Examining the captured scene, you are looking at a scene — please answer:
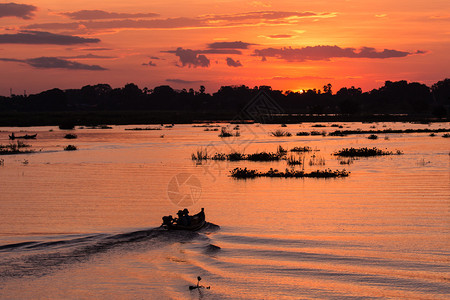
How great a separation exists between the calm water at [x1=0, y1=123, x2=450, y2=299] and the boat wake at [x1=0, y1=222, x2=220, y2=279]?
45 millimetres

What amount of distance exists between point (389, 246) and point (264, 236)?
4.77 metres

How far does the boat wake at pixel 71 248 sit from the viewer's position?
16891 millimetres

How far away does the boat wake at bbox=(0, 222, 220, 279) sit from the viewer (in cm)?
1689

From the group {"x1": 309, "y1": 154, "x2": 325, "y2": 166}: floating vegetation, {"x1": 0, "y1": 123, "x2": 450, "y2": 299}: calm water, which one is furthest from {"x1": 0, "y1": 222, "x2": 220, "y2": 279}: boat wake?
{"x1": 309, "y1": 154, "x2": 325, "y2": 166}: floating vegetation

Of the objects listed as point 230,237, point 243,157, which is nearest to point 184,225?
point 230,237

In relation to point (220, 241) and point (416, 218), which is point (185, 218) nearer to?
point (220, 241)

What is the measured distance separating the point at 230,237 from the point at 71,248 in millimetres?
6104

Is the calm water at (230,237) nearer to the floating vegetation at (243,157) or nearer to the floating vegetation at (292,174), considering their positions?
the floating vegetation at (292,174)

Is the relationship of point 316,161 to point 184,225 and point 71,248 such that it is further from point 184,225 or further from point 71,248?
point 71,248

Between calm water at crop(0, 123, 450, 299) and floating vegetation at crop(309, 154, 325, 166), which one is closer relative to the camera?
calm water at crop(0, 123, 450, 299)

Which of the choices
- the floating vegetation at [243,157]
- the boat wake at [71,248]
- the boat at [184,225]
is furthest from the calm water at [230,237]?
the floating vegetation at [243,157]

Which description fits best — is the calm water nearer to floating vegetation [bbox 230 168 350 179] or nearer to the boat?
the boat

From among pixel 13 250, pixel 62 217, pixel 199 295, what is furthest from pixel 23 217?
pixel 199 295

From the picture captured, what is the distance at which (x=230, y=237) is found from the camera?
2097cm
